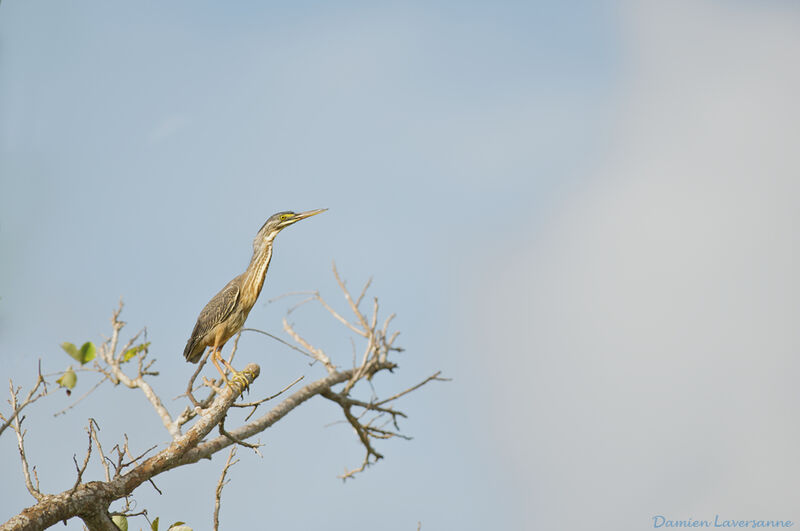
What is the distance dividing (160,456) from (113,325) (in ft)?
9.90

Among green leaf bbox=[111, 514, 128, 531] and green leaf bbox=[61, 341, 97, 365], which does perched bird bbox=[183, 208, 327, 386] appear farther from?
green leaf bbox=[111, 514, 128, 531]

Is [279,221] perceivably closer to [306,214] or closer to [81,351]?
[306,214]

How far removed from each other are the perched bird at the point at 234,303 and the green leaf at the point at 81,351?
2261mm

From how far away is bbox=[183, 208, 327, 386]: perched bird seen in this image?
7426 mm

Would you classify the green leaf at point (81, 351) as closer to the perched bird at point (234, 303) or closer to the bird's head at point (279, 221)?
the perched bird at point (234, 303)

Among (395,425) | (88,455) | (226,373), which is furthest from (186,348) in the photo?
(88,455)

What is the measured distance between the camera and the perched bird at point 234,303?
7.43 metres

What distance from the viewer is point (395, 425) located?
7785 mm

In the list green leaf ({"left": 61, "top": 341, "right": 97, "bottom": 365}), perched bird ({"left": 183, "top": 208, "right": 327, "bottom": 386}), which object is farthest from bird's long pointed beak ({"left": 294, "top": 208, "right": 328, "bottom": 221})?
green leaf ({"left": 61, "top": 341, "right": 97, "bottom": 365})

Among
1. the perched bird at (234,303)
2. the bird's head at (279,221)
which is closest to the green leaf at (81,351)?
the perched bird at (234,303)

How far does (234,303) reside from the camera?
297 inches

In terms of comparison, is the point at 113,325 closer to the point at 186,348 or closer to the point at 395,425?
the point at 186,348

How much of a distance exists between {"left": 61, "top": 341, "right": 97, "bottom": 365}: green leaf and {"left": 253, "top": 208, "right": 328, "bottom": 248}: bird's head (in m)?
3.23

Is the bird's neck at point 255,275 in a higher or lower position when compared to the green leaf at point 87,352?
higher
